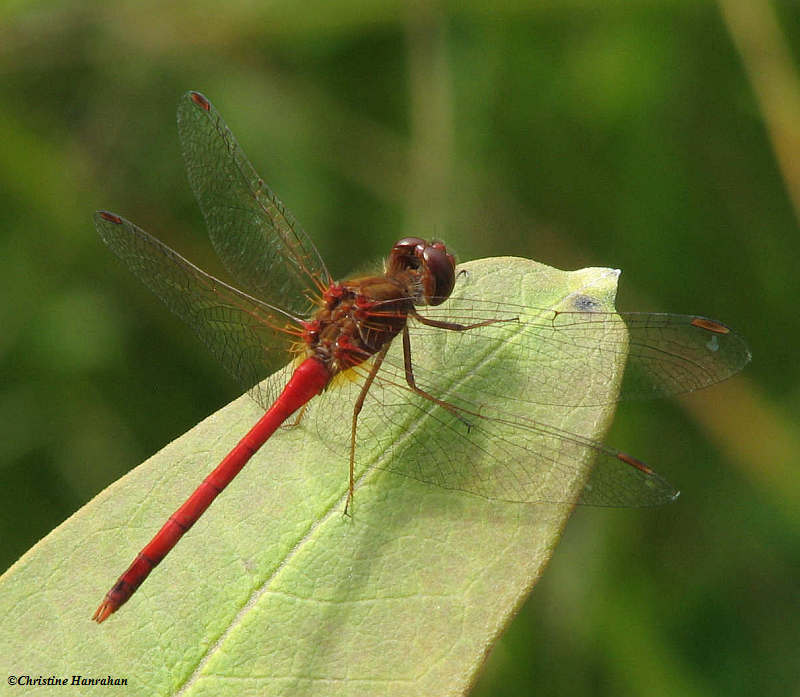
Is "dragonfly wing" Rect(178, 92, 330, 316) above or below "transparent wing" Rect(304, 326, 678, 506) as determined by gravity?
above

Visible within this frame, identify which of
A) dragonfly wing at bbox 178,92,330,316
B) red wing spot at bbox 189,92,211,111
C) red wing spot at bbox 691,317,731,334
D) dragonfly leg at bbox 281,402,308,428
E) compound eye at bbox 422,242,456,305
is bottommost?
red wing spot at bbox 691,317,731,334

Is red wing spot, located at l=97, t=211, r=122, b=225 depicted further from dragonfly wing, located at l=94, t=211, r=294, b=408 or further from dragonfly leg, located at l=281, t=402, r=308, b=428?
dragonfly leg, located at l=281, t=402, r=308, b=428

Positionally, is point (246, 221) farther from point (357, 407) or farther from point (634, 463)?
point (634, 463)

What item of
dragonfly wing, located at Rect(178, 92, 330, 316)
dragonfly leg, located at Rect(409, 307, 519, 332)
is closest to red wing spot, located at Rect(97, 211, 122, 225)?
dragonfly wing, located at Rect(178, 92, 330, 316)

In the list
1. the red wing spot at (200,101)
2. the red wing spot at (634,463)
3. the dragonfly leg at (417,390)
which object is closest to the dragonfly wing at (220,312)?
the dragonfly leg at (417,390)

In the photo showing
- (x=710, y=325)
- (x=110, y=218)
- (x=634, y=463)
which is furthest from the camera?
(x=110, y=218)

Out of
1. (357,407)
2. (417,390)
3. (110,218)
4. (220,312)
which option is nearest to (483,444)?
(417,390)
